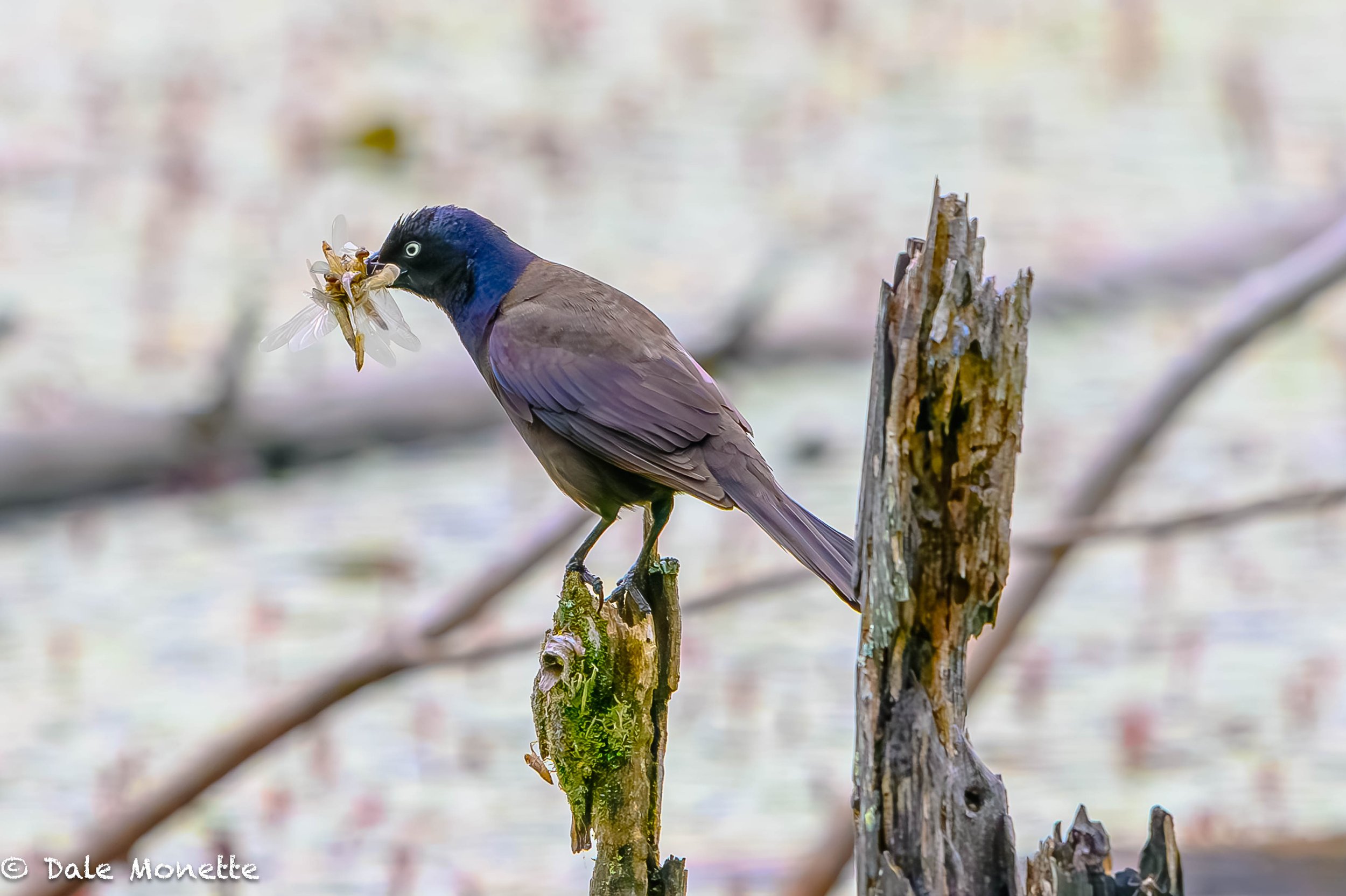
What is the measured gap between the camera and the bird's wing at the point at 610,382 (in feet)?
8.43

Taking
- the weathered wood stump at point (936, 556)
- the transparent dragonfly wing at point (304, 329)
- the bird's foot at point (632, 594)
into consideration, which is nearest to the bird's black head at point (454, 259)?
the transparent dragonfly wing at point (304, 329)

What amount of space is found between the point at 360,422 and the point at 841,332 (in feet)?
5.64

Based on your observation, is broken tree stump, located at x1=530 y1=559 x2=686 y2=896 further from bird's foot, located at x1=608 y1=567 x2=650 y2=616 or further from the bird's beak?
the bird's beak

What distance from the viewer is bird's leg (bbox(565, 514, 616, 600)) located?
248 cm

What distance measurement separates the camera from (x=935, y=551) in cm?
169

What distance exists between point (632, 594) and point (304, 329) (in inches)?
30.5

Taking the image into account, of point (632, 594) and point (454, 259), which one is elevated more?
point (454, 259)

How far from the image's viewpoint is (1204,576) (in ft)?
17.9

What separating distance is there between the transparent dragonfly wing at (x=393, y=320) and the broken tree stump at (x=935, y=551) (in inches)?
51.7

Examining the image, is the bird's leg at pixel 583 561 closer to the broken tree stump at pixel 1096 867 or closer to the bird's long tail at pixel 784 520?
the bird's long tail at pixel 784 520

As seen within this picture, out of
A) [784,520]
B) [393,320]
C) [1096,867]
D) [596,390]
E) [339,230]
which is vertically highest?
[339,230]

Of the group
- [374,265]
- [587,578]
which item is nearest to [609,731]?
[587,578]

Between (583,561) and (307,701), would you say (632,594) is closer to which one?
(583,561)

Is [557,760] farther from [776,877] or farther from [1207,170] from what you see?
[1207,170]
